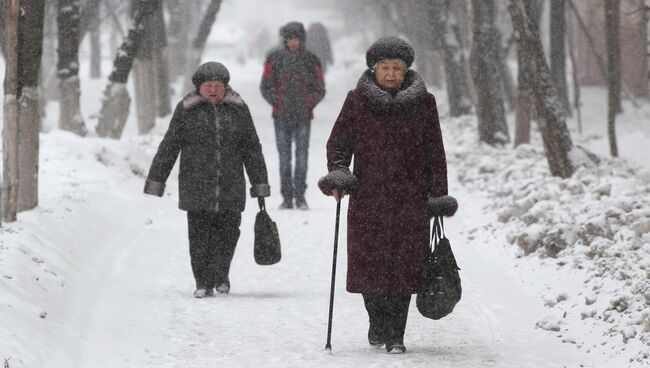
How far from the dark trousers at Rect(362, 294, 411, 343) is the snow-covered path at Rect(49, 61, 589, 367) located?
0.14 metres

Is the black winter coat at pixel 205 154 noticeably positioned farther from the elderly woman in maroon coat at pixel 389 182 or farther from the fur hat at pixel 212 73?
the elderly woman in maroon coat at pixel 389 182

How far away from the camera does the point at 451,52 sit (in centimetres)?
2591

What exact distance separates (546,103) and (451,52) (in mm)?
11686

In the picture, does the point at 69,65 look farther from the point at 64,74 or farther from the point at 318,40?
the point at 318,40

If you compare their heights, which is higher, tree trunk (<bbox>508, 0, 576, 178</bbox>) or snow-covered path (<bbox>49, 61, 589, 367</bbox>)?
tree trunk (<bbox>508, 0, 576, 178</bbox>)

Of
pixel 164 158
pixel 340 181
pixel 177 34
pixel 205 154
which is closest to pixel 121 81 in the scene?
pixel 164 158

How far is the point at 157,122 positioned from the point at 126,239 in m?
13.8

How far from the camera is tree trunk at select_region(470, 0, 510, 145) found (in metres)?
19.2

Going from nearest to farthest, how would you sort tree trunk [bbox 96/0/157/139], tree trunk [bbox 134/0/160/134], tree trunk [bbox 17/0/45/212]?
tree trunk [bbox 17/0/45/212]
tree trunk [bbox 96/0/157/139]
tree trunk [bbox 134/0/160/134]

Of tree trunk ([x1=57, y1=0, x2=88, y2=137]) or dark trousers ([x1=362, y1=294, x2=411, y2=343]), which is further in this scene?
tree trunk ([x1=57, y1=0, x2=88, y2=137])

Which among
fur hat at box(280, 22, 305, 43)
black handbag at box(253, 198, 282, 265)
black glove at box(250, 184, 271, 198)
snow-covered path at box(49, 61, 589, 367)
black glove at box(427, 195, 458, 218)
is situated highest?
fur hat at box(280, 22, 305, 43)

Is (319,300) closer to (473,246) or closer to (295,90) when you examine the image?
(473,246)

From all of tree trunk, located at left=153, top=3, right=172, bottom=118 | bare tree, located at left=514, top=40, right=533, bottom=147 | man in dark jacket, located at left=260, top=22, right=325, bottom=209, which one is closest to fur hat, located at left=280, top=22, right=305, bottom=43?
man in dark jacket, located at left=260, top=22, right=325, bottom=209

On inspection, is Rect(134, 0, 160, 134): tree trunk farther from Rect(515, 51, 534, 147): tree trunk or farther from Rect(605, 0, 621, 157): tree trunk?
Rect(605, 0, 621, 157): tree trunk
